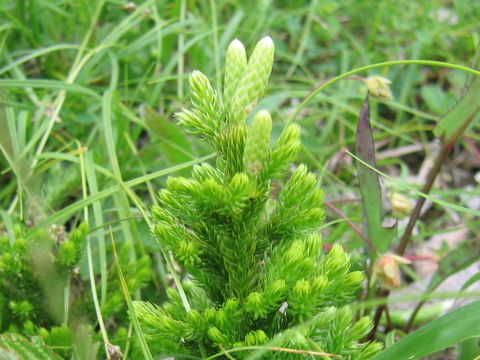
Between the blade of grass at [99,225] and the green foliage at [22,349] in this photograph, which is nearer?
the green foliage at [22,349]

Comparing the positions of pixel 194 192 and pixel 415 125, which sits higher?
pixel 194 192

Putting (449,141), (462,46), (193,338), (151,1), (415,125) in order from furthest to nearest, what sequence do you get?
(462,46) < (415,125) < (151,1) < (449,141) < (193,338)

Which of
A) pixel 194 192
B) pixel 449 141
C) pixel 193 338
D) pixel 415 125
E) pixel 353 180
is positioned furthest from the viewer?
pixel 415 125

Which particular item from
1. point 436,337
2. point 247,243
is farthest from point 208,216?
point 436,337

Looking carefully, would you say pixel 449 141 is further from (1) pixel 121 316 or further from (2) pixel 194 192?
(1) pixel 121 316

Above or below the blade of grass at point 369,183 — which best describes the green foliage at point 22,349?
below

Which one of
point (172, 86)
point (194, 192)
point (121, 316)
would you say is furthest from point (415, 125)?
point (194, 192)

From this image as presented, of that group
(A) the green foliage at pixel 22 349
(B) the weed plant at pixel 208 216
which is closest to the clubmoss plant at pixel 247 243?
(B) the weed plant at pixel 208 216

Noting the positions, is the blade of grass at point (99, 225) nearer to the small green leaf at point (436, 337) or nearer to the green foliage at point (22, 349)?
the green foliage at point (22, 349)
